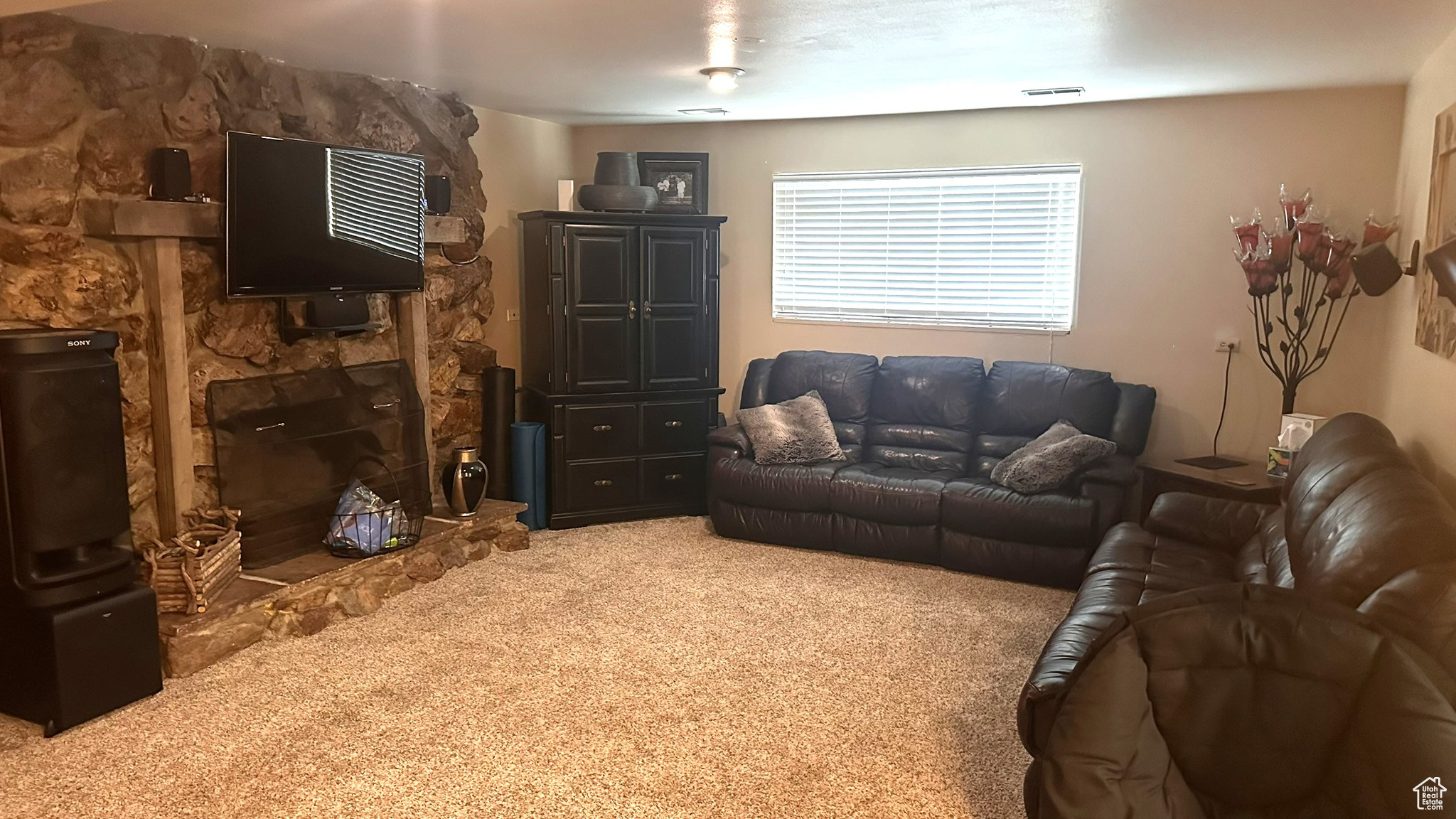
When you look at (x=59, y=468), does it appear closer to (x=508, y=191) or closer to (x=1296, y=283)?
(x=508, y=191)

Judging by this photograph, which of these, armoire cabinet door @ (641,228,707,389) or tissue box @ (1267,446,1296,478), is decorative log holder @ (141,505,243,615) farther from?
tissue box @ (1267,446,1296,478)

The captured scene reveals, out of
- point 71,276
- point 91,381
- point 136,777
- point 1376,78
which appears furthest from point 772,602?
point 1376,78

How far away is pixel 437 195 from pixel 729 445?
6.43 feet

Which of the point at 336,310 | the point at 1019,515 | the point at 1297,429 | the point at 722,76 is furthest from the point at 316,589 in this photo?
the point at 1297,429

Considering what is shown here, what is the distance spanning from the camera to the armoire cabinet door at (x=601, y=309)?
5.40 m

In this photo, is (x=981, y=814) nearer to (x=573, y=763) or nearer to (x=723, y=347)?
(x=573, y=763)

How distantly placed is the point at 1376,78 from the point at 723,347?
3633 millimetres

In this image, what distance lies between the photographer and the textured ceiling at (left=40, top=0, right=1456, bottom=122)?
323 centimetres

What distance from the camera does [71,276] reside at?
3.52 m

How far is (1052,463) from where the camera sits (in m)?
4.60

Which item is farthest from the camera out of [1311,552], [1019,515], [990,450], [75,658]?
[990,450]

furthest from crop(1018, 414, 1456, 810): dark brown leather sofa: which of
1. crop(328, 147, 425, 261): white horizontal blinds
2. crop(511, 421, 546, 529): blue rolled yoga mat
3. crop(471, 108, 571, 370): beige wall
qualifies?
crop(471, 108, 571, 370): beige wall

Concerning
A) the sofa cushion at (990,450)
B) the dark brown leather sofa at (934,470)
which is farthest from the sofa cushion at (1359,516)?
the sofa cushion at (990,450)

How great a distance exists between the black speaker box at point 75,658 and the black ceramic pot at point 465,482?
1.73 metres
